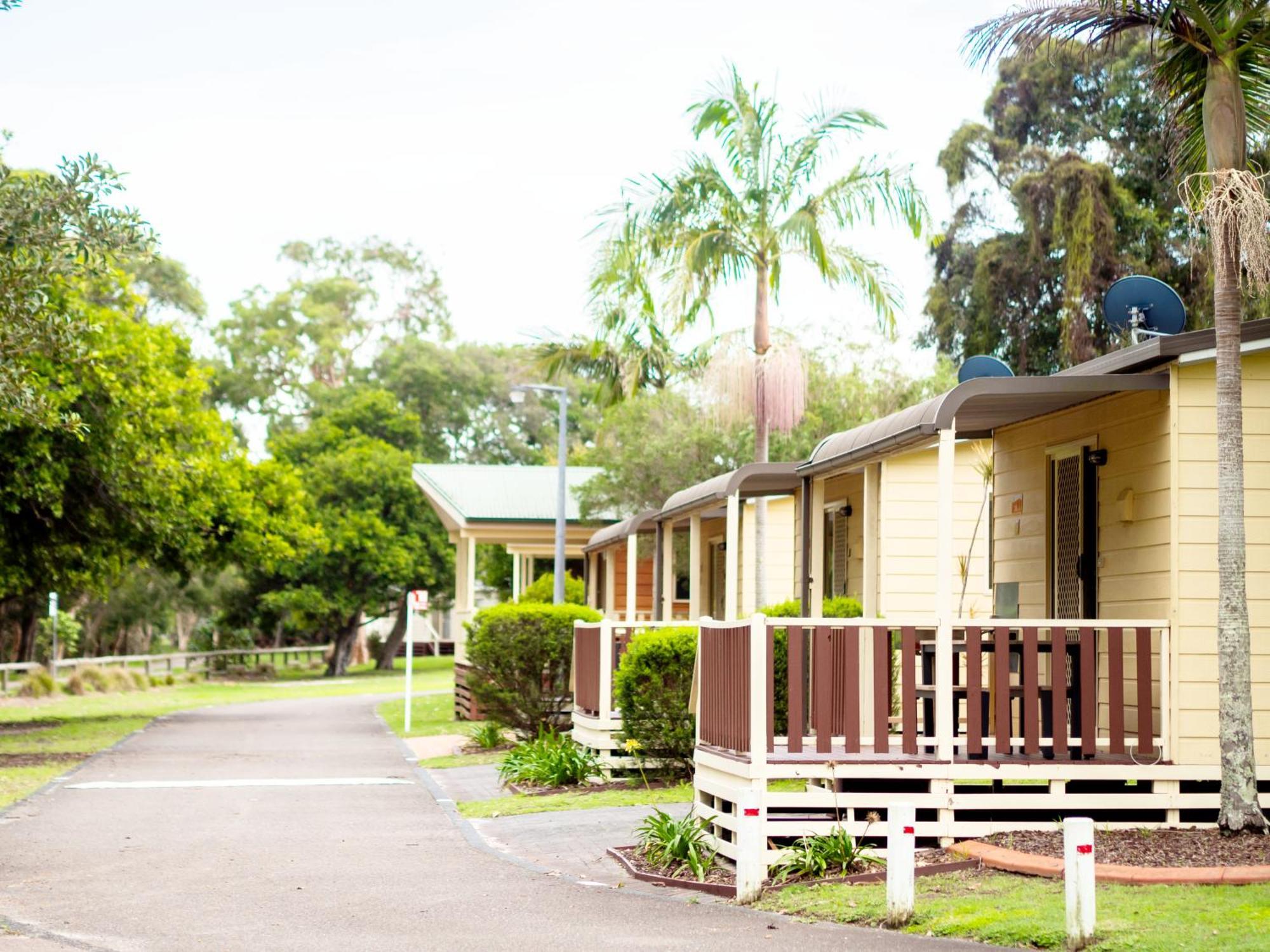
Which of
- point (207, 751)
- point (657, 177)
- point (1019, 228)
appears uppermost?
point (1019, 228)

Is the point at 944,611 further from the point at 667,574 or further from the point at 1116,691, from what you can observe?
the point at 667,574

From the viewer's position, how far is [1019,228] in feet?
111

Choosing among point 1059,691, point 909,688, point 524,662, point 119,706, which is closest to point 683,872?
point 909,688

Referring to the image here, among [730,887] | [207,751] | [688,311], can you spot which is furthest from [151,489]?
[730,887]

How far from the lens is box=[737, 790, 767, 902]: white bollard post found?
354 inches

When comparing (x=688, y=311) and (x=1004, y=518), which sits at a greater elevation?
(x=688, y=311)

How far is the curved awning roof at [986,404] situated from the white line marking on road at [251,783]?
6864mm

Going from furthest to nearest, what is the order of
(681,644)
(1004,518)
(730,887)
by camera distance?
(681,644)
(1004,518)
(730,887)

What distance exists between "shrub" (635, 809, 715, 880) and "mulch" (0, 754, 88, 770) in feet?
34.1

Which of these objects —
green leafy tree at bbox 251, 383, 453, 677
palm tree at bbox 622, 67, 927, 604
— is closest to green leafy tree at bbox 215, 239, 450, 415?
green leafy tree at bbox 251, 383, 453, 677

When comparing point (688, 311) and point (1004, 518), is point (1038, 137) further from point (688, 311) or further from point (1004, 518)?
point (1004, 518)

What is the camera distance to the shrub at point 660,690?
14672 millimetres

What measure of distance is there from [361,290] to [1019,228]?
122ft

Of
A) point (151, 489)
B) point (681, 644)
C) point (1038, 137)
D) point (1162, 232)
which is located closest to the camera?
point (681, 644)
